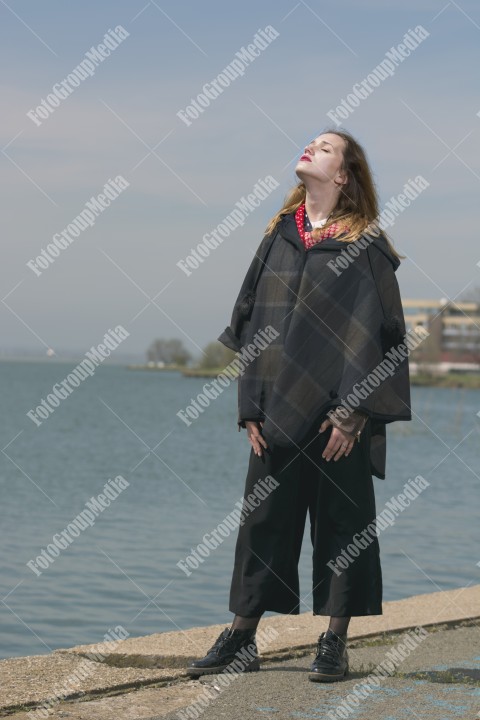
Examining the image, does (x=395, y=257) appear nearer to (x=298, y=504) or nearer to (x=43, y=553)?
(x=298, y=504)

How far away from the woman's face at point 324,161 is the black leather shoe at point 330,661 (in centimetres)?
183

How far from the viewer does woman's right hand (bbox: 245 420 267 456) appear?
4.72 meters

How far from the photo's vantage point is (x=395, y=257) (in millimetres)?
4777

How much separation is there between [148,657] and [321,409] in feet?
4.15

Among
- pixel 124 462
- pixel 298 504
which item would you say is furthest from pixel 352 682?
pixel 124 462

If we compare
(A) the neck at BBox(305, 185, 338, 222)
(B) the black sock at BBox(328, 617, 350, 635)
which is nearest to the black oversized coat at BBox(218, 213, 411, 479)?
(A) the neck at BBox(305, 185, 338, 222)

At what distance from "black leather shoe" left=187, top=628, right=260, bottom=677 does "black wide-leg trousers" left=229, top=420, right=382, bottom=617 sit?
3.9 inches

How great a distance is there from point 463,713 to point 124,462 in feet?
80.8

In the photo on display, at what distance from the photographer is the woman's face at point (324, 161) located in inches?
187

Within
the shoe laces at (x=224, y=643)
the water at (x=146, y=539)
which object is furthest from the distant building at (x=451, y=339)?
the shoe laces at (x=224, y=643)

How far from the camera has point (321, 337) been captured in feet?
15.4

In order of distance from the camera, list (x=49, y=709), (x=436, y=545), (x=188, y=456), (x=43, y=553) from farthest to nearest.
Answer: (x=188, y=456), (x=436, y=545), (x=43, y=553), (x=49, y=709)

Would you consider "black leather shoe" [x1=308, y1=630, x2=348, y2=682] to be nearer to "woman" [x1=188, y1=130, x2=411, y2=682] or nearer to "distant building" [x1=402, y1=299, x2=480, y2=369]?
"woman" [x1=188, y1=130, x2=411, y2=682]

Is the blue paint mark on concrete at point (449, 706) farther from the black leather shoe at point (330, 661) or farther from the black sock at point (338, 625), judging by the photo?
the black sock at point (338, 625)
